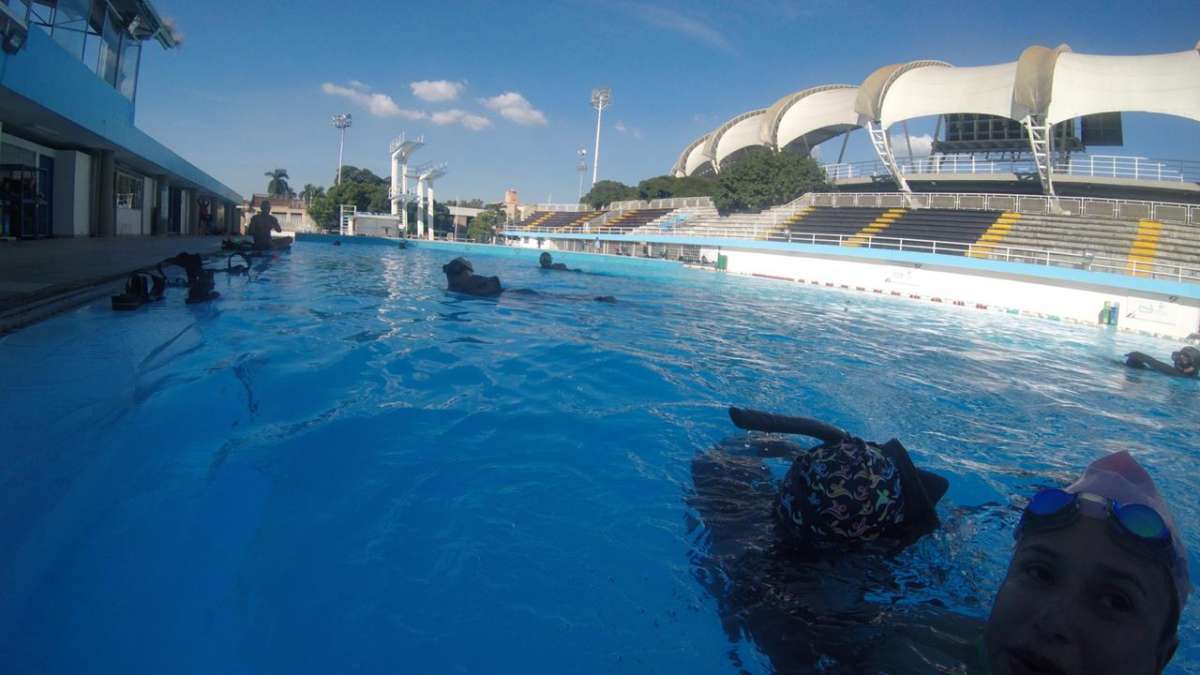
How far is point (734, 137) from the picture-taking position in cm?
5028

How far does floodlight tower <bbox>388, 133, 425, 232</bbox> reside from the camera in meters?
40.8

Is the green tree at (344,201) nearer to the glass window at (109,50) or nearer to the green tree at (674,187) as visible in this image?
the green tree at (674,187)

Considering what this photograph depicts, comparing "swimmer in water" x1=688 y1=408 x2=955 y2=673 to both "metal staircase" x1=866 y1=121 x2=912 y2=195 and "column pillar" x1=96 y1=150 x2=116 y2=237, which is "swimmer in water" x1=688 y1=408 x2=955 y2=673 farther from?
"metal staircase" x1=866 y1=121 x2=912 y2=195

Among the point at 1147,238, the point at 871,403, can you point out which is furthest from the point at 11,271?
the point at 1147,238

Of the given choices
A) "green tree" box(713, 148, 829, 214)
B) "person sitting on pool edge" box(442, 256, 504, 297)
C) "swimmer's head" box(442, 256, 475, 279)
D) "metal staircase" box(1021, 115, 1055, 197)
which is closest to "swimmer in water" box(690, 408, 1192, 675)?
"person sitting on pool edge" box(442, 256, 504, 297)

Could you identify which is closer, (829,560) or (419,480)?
(829,560)

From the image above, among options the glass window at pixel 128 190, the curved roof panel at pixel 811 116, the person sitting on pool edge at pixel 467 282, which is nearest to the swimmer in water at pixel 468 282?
the person sitting on pool edge at pixel 467 282

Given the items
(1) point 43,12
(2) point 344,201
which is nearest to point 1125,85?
(1) point 43,12

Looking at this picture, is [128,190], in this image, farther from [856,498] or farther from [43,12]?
[856,498]

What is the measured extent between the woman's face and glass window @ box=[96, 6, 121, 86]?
1701 cm

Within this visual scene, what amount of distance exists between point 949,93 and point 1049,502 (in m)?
37.8

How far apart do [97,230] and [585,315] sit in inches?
536

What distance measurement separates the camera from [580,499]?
2879 mm

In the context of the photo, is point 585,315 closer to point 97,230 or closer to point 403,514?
point 403,514
